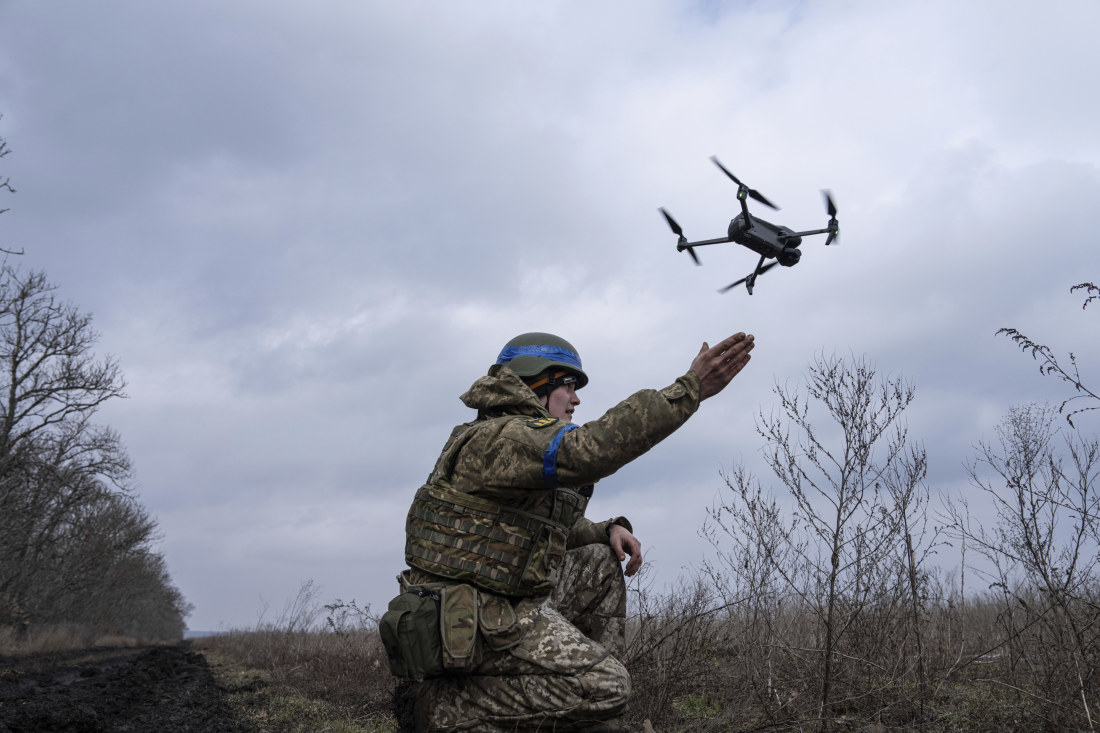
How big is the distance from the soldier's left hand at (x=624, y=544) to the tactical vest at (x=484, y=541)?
730 millimetres

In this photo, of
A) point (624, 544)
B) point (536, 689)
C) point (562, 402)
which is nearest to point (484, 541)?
point (536, 689)

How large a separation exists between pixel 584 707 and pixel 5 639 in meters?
25.5

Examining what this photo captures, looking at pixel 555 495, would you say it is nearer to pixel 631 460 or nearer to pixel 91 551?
pixel 631 460

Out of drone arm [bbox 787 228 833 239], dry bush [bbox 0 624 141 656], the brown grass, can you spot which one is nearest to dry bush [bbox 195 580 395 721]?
the brown grass

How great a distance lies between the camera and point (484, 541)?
343 centimetres

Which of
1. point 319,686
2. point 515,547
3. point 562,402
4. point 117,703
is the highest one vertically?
point 562,402

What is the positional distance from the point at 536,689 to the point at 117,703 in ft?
23.8

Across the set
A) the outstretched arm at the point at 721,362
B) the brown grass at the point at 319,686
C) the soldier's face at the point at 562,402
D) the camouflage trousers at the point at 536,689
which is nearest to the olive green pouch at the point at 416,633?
the camouflage trousers at the point at 536,689

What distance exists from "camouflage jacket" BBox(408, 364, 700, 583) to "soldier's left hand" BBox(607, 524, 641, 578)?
2.68 feet

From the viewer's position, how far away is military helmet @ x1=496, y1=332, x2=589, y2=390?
3.94 m

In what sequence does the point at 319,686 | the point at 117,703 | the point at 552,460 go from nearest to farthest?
1. the point at 552,460
2. the point at 117,703
3. the point at 319,686

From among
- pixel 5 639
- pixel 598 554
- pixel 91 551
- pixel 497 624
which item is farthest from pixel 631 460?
pixel 91 551

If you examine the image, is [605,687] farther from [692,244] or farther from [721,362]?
[692,244]

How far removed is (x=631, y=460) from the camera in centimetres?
319
